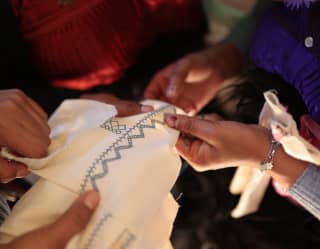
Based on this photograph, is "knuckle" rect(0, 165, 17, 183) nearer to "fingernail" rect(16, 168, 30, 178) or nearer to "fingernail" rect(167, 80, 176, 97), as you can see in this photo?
"fingernail" rect(16, 168, 30, 178)

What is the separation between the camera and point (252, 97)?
2.52ft

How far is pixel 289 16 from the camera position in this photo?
674 millimetres

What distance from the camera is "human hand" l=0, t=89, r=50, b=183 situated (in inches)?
21.7

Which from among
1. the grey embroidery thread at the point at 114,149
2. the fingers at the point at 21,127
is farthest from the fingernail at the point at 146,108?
the fingers at the point at 21,127

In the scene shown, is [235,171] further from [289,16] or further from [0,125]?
[0,125]

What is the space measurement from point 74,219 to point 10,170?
12 centimetres

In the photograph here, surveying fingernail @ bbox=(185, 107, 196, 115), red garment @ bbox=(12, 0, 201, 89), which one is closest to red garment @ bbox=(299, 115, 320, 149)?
fingernail @ bbox=(185, 107, 196, 115)

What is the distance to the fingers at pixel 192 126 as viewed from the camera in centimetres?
61

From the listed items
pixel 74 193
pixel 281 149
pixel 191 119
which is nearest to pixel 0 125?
pixel 74 193

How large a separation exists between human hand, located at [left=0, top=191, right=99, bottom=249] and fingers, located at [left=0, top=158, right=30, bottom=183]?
3.5 inches

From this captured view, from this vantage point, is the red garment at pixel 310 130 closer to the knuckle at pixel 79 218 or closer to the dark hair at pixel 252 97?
the dark hair at pixel 252 97

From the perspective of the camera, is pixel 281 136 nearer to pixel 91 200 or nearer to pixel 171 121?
pixel 171 121

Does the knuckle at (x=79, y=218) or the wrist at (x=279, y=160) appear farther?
the wrist at (x=279, y=160)

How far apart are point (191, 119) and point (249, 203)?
0.25 m
